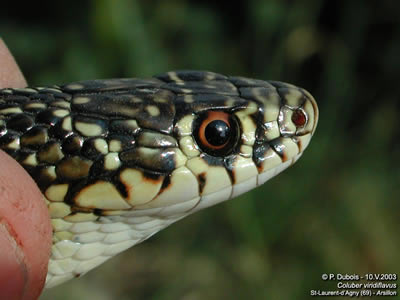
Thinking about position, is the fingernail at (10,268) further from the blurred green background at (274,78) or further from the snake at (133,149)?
the blurred green background at (274,78)

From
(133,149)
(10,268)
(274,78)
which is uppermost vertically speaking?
(133,149)

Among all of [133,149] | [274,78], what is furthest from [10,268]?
[274,78]

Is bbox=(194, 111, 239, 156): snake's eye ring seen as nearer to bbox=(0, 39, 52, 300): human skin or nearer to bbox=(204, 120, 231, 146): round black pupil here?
bbox=(204, 120, 231, 146): round black pupil

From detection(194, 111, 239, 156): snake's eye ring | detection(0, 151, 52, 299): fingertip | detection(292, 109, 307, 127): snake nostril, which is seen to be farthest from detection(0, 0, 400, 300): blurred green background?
detection(0, 151, 52, 299): fingertip

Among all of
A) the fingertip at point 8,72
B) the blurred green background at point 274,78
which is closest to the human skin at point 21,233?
the fingertip at point 8,72

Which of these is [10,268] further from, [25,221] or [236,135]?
[236,135]

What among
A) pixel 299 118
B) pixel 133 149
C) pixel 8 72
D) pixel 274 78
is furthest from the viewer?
pixel 274 78
